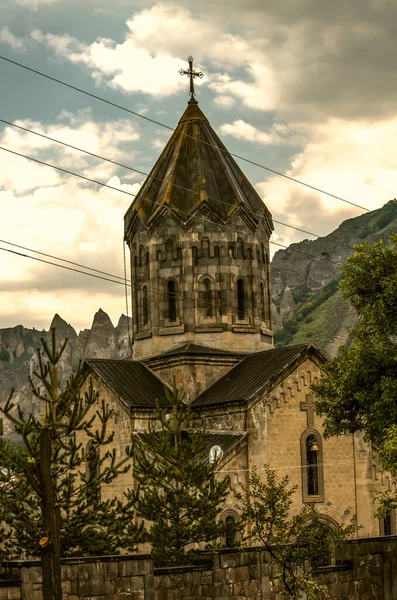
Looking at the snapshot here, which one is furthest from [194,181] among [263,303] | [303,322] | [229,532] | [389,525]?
[303,322]

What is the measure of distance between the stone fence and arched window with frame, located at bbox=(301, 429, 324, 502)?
42.7 ft

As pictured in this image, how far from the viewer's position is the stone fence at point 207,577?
2153 cm

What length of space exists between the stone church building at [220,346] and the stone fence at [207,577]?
1215cm

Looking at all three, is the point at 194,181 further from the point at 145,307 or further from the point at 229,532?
the point at 229,532

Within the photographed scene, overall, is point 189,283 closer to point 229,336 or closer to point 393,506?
point 229,336

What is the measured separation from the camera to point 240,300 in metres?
45.1

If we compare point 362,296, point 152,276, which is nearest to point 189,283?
point 152,276

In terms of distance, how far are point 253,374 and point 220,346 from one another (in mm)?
2454

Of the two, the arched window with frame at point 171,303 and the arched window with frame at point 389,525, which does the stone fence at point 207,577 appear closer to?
the arched window with frame at point 389,525

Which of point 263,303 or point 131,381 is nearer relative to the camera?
point 131,381

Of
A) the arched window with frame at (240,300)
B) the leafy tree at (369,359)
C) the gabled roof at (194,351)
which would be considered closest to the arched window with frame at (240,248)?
the arched window with frame at (240,300)

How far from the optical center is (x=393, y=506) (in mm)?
28578

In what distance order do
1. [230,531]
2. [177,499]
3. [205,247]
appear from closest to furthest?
1. [177,499]
2. [230,531]
3. [205,247]

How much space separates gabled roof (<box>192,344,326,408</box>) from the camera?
40688 mm
